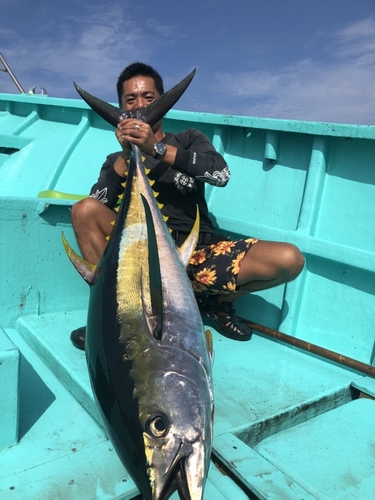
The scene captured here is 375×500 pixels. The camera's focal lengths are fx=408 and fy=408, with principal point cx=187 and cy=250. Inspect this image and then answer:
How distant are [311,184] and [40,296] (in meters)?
1.79

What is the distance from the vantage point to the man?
2.02 m

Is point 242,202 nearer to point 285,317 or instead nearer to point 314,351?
point 285,317

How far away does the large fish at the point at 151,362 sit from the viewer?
88 centimetres

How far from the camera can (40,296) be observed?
2.51 meters

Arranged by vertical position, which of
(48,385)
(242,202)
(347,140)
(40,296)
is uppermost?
(347,140)

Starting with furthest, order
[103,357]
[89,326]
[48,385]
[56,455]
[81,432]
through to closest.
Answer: [48,385] → [81,432] → [56,455] → [89,326] → [103,357]

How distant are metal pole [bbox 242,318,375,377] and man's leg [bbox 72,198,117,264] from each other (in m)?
0.98

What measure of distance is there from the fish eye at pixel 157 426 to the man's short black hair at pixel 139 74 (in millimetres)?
1952

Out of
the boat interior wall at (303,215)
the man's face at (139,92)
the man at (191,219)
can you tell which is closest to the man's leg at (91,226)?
the man at (191,219)

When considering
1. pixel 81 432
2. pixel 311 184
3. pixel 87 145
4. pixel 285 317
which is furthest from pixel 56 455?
pixel 87 145

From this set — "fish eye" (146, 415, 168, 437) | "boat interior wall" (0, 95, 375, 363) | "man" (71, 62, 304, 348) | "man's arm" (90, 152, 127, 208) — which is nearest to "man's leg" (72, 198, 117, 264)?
"man" (71, 62, 304, 348)

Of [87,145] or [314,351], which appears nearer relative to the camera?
[314,351]

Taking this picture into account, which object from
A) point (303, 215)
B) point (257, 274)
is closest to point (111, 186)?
point (257, 274)

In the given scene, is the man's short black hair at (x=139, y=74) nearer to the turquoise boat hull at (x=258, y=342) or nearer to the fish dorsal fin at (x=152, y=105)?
the fish dorsal fin at (x=152, y=105)
